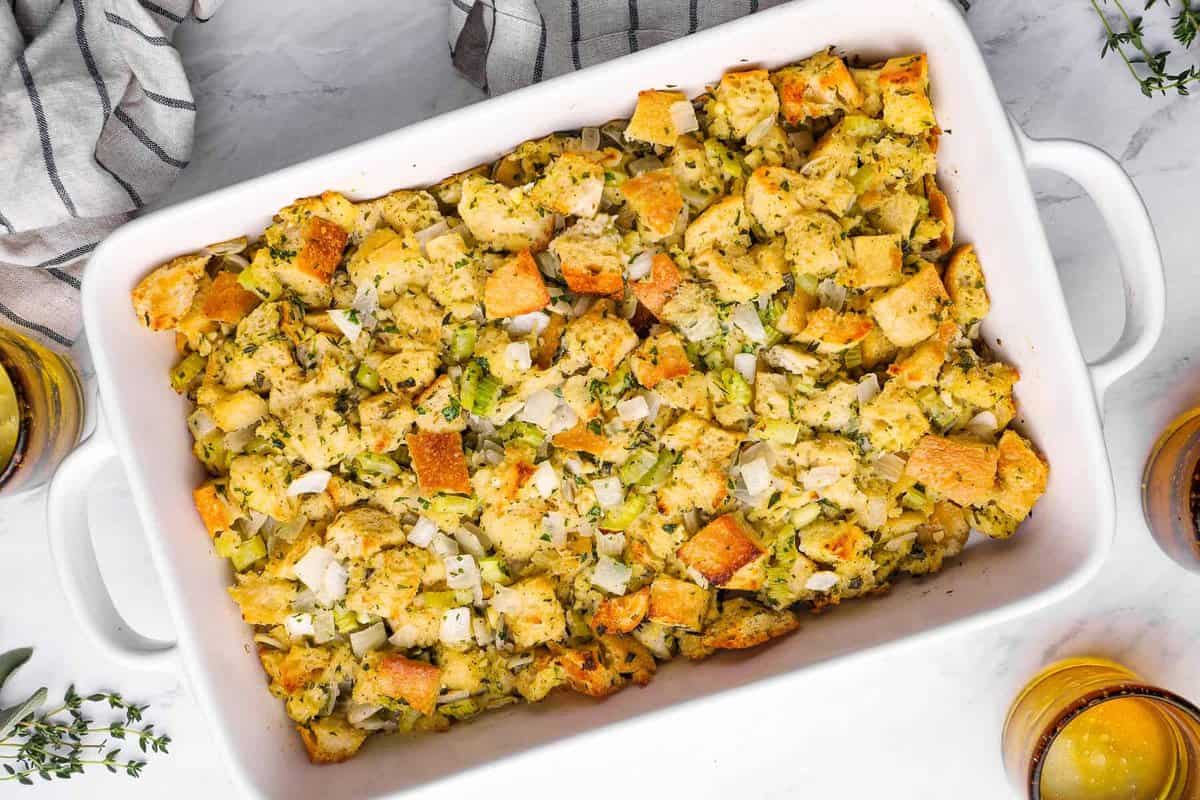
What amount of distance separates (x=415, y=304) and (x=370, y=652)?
680 mm

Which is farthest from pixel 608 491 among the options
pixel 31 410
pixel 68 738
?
pixel 68 738

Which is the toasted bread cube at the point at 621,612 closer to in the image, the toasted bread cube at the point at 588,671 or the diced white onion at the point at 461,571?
the toasted bread cube at the point at 588,671

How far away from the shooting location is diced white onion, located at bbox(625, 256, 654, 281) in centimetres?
190

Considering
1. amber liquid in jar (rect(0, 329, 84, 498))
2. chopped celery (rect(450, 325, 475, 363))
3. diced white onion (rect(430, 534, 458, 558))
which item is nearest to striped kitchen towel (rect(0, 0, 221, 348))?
amber liquid in jar (rect(0, 329, 84, 498))

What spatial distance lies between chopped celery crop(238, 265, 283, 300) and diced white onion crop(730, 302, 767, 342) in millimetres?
874

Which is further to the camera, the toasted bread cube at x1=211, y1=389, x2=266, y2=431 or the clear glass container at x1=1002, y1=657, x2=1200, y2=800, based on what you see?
the clear glass container at x1=1002, y1=657, x2=1200, y2=800

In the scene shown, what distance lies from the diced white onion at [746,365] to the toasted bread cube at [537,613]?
0.55m

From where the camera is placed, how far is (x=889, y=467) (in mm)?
1954

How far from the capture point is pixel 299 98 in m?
2.20

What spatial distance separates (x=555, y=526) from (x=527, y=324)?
397 millimetres

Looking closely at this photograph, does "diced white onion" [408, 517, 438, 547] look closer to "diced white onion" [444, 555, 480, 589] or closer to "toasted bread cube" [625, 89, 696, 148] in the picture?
"diced white onion" [444, 555, 480, 589]

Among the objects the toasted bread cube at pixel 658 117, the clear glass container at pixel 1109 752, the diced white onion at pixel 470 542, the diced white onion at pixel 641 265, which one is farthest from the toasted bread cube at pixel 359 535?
the clear glass container at pixel 1109 752

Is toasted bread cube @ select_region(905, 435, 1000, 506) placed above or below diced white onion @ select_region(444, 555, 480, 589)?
above

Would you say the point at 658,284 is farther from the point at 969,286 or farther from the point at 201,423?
the point at 201,423
